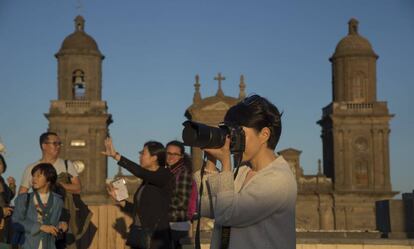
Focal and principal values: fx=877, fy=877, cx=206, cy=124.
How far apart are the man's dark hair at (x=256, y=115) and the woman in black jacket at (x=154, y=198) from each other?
354 cm

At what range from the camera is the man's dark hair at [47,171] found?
757 centimetres

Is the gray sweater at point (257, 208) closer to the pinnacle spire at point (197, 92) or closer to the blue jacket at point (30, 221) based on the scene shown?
the blue jacket at point (30, 221)

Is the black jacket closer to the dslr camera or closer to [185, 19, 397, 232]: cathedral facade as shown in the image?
the dslr camera

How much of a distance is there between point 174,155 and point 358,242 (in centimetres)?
248

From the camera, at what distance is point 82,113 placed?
169 ft

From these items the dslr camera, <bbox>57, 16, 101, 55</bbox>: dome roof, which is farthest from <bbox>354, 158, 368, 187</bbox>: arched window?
the dslr camera

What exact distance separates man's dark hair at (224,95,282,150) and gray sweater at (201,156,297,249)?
21 centimetres

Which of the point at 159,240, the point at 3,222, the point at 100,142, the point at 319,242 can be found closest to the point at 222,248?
the point at 159,240

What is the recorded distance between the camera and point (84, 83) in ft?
172

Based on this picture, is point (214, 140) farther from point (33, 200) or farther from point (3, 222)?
point (3, 222)

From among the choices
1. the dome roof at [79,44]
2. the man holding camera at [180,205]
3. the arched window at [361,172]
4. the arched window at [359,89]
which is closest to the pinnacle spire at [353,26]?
the arched window at [359,89]

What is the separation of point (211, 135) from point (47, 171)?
385 cm

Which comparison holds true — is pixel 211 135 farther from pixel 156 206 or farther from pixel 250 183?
pixel 156 206

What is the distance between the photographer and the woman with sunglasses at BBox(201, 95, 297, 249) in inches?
162
